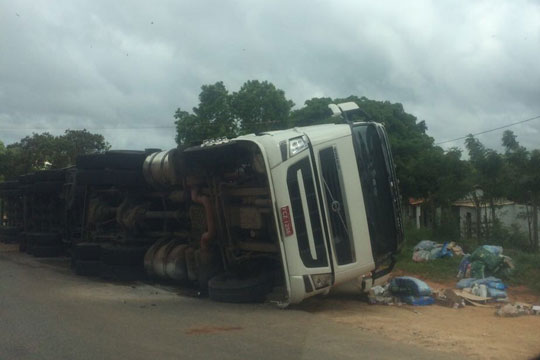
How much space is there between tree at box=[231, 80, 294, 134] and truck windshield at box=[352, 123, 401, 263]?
650 inches

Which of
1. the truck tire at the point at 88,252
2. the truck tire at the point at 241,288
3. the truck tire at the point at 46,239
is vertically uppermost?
the truck tire at the point at 46,239

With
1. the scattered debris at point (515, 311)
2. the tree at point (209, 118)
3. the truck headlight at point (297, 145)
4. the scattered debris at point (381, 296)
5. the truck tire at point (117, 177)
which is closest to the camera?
the truck headlight at point (297, 145)

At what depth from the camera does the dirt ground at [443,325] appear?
650 centimetres

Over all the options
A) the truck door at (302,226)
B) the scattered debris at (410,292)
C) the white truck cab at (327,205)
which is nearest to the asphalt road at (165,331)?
the truck door at (302,226)

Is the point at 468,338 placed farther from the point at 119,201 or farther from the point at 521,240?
the point at 521,240

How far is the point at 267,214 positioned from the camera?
8.47 meters

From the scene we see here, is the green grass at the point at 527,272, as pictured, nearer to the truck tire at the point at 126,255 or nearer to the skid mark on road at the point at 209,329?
the skid mark on road at the point at 209,329

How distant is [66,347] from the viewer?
614cm

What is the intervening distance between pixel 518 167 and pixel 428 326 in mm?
10899

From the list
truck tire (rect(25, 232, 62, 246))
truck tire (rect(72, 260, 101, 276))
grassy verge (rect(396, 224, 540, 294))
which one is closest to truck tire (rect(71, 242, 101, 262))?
truck tire (rect(72, 260, 101, 276))

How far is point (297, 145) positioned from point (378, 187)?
4.74 ft

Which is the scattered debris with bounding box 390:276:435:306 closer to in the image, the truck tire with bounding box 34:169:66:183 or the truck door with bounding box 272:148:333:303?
the truck door with bounding box 272:148:333:303

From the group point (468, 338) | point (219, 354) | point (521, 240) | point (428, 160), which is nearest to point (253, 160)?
point (219, 354)

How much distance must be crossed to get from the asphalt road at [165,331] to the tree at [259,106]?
1613cm
